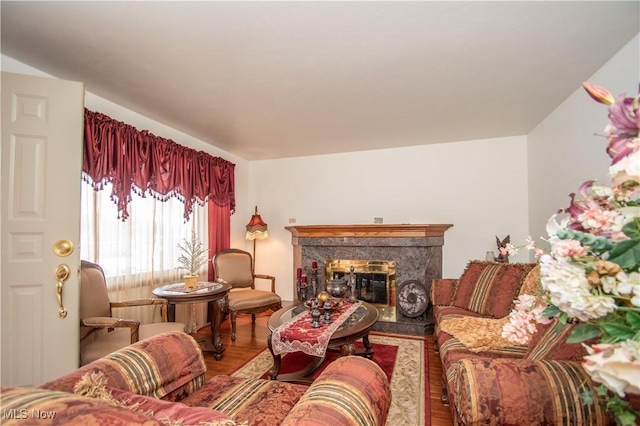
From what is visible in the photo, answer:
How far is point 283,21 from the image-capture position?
164 centimetres

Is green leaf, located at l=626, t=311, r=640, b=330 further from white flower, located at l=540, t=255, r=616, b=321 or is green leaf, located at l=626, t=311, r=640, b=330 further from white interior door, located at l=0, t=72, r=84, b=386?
white interior door, located at l=0, t=72, r=84, b=386

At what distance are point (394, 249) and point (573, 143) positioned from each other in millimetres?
2040

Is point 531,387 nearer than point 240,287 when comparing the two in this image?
Yes

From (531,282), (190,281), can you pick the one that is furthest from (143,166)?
(531,282)

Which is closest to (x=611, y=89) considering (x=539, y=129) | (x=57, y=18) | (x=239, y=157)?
(x=539, y=129)

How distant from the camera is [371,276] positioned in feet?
13.3

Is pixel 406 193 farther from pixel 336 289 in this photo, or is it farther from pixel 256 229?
pixel 256 229

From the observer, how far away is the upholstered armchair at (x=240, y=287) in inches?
131

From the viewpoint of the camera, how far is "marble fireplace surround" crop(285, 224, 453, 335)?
368 centimetres

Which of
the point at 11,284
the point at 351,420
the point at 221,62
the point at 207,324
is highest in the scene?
the point at 221,62

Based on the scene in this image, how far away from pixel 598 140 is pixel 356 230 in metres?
2.45

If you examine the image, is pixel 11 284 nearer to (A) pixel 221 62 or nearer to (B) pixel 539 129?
(A) pixel 221 62

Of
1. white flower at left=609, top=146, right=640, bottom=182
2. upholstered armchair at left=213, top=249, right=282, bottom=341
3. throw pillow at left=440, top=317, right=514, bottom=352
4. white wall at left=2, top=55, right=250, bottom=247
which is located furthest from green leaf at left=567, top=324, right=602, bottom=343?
white wall at left=2, top=55, right=250, bottom=247

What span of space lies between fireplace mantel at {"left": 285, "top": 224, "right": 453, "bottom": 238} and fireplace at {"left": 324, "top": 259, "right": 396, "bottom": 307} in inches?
14.3
